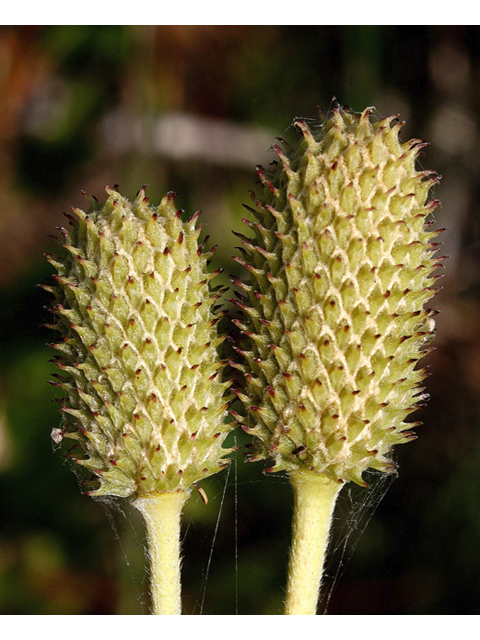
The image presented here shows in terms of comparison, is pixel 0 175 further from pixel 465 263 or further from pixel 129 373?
pixel 465 263

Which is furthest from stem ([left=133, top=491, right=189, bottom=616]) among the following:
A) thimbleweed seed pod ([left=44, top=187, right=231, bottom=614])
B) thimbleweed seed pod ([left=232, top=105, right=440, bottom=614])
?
thimbleweed seed pod ([left=232, top=105, right=440, bottom=614])

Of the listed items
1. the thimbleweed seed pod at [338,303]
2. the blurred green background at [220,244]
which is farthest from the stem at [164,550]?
the blurred green background at [220,244]

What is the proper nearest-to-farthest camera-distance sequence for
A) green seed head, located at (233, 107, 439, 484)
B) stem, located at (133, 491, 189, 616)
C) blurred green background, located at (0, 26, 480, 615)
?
green seed head, located at (233, 107, 439, 484), stem, located at (133, 491, 189, 616), blurred green background, located at (0, 26, 480, 615)

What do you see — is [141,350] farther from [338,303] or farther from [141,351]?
[338,303]

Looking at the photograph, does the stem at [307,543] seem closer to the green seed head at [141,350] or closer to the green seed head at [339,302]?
the green seed head at [339,302]

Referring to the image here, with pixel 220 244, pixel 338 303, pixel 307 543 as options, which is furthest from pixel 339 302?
pixel 220 244

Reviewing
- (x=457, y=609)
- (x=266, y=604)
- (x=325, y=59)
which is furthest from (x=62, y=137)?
(x=457, y=609)

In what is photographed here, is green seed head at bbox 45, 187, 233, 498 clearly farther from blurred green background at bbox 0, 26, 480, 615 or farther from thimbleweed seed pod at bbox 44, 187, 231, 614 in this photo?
blurred green background at bbox 0, 26, 480, 615
